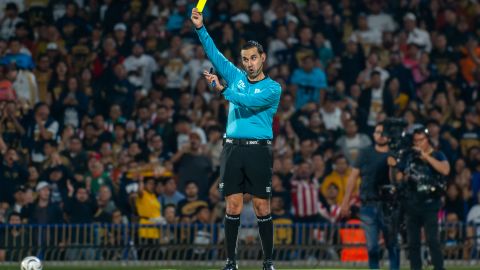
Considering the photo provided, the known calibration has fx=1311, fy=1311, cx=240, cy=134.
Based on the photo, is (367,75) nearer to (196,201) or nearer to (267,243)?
(196,201)

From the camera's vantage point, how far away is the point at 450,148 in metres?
23.8

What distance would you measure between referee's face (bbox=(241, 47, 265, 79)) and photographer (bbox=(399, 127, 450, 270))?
306 centimetres

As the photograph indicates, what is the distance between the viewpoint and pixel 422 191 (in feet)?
53.4

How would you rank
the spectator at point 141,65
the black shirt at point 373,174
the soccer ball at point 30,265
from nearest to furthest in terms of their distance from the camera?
the soccer ball at point 30,265 < the black shirt at point 373,174 < the spectator at point 141,65

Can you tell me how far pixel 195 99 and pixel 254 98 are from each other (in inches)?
411

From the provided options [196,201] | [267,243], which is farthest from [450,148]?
[267,243]

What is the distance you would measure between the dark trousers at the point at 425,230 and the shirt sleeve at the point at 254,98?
10.4 feet

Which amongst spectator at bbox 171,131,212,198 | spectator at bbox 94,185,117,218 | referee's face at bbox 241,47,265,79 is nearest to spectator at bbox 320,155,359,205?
spectator at bbox 171,131,212,198

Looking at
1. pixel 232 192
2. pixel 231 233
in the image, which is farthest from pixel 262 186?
pixel 231 233

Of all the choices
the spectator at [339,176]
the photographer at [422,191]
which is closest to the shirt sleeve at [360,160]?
the photographer at [422,191]

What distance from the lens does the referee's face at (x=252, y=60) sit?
1412 cm

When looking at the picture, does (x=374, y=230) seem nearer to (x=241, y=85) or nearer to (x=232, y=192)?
(x=232, y=192)

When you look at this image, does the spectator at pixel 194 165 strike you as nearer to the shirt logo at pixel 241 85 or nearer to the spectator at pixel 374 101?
the spectator at pixel 374 101

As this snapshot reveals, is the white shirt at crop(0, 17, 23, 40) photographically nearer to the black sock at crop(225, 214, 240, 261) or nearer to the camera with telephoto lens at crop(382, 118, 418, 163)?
the camera with telephoto lens at crop(382, 118, 418, 163)
